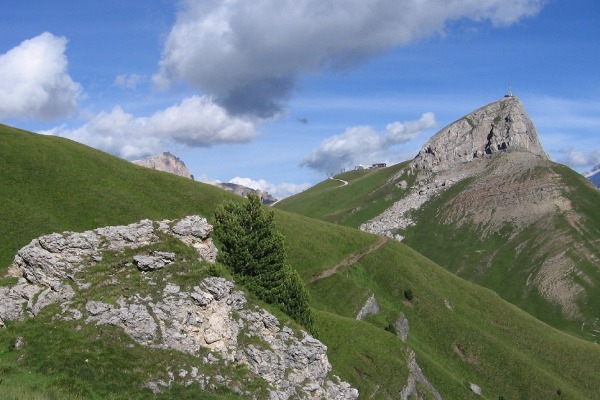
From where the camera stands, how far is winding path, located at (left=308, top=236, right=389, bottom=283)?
300 feet

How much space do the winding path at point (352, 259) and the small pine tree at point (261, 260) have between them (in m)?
34.3

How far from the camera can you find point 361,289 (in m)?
88.9

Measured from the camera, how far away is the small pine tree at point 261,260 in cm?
5169

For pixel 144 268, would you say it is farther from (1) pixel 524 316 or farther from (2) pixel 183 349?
(1) pixel 524 316

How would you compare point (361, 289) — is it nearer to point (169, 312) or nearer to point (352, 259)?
point (352, 259)

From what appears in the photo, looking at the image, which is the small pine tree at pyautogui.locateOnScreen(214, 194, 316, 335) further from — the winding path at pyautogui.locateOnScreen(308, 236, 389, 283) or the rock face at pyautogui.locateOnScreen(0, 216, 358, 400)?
the winding path at pyautogui.locateOnScreen(308, 236, 389, 283)

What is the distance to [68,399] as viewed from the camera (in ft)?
94.7

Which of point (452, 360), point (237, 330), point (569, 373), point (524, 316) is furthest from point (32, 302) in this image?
point (524, 316)

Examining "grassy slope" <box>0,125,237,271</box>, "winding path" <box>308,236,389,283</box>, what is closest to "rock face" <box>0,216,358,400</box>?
"grassy slope" <box>0,125,237,271</box>

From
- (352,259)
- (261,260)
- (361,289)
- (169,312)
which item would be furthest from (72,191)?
(169,312)

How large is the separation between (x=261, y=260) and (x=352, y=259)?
52101mm

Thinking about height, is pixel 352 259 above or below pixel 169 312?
above

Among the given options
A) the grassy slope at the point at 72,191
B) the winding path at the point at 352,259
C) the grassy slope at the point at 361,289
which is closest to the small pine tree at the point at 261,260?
the grassy slope at the point at 361,289

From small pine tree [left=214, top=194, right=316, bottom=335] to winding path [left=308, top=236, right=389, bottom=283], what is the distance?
113ft
